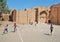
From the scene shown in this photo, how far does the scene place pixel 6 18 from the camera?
54.2 meters

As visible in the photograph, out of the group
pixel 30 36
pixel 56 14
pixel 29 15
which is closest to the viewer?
pixel 30 36

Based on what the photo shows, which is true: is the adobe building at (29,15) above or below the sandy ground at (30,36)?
above

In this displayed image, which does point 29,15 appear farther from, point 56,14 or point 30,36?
point 30,36

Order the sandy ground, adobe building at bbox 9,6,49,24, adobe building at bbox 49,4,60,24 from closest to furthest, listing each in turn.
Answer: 1. the sandy ground
2. adobe building at bbox 9,6,49,24
3. adobe building at bbox 49,4,60,24

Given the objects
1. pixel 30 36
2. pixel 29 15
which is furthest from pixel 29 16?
pixel 30 36

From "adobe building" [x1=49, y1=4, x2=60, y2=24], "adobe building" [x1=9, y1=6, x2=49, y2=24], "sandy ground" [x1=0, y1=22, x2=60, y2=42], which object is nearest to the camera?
"sandy ground" [x1=0, y1=22, x2=60, y2=42]

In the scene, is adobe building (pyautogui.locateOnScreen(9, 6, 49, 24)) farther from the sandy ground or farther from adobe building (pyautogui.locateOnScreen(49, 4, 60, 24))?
the sandy ground

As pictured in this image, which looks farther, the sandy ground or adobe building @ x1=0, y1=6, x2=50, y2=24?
adobe building @ x1=0, y1=6, x2=50, y2=24

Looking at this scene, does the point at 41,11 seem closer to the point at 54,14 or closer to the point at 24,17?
the point at 54,14

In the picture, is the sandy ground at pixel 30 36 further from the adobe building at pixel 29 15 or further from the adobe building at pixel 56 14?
the adobe building at pixel 56 14

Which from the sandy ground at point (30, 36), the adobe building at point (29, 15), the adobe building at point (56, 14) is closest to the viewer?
the sandy ground at point (30, 36)

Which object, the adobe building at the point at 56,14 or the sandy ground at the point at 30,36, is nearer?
the sandy ground at the point at 30,36

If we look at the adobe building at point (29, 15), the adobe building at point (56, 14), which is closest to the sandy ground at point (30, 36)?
the adobe building at point (29, 15)

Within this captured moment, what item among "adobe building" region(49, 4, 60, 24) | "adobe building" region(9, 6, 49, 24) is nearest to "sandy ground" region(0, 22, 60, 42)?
"adobe building" region(9, 6, 49, 24)
